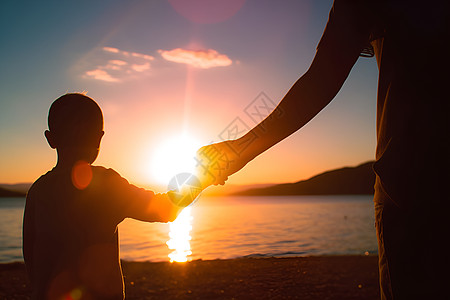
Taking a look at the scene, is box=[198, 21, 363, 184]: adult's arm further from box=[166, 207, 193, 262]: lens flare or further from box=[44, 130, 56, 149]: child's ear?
box=[44, 130, 56, 149]: child's ear

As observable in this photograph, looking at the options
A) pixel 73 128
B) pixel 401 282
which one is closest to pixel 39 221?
pixel 73 128

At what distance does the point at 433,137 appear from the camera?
915 mm

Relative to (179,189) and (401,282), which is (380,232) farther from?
(179,189)

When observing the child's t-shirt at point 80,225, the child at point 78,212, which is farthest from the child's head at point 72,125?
the child's t-shirt at point 80,225

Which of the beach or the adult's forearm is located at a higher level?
the adult's forearm

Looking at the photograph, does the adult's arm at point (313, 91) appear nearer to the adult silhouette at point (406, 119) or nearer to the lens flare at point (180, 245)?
the adult silhouette at point (406, 119)

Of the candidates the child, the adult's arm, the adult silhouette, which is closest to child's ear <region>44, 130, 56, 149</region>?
the child

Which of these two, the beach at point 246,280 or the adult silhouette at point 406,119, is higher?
the adult silhouette at point 406,119

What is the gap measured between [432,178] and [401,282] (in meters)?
0.31

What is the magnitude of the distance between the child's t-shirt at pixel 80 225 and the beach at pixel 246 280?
8.24 meters

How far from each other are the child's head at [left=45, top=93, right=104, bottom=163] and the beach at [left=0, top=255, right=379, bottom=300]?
844 cm

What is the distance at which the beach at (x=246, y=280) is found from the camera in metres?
9.66

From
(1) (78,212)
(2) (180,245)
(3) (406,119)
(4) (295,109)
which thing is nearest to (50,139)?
(1) (78,212)

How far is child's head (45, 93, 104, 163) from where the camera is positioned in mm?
1974
